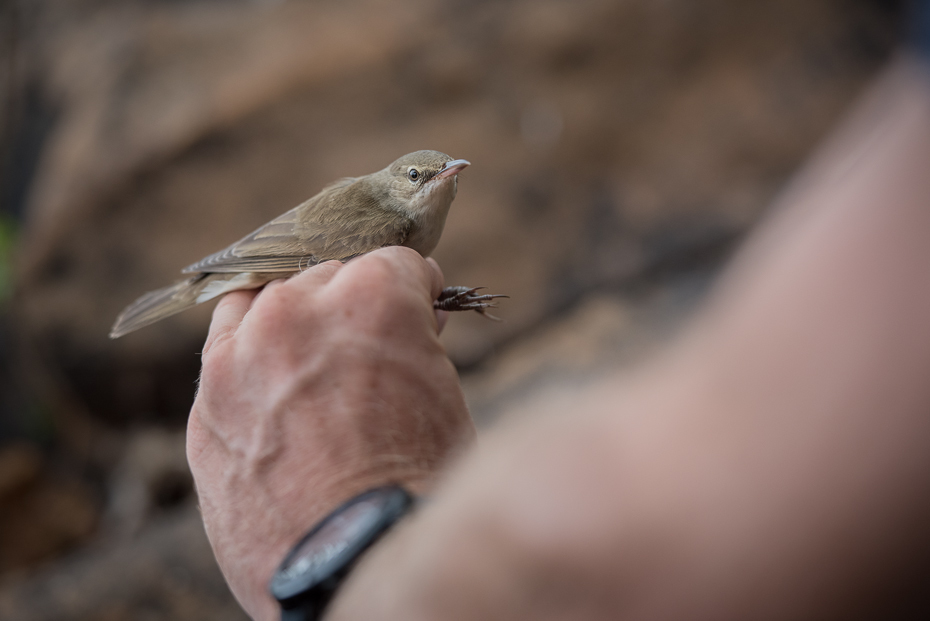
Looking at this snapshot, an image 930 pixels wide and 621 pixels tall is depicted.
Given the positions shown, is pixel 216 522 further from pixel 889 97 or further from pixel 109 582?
pixel 109 582

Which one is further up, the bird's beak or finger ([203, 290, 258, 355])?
the bird's beak

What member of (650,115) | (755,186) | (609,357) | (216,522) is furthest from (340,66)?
(216,522)

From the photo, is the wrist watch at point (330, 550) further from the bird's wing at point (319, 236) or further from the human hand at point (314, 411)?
the bird's wing at point (319, 236)

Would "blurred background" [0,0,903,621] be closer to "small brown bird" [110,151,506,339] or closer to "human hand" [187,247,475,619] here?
"small brown bird" [110,151,506,339]

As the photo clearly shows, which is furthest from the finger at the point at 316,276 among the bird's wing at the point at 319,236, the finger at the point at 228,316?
the bird's wing at the point at 319,236

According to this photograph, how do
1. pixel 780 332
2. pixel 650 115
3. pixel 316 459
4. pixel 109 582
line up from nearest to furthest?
pixel 780 332 → pixel 316 459 → pixel 109 582 → pixel 650 115

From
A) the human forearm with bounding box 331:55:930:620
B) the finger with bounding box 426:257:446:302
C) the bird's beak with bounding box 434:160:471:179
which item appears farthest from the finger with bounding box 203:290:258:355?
the human forearm with bounding box 331:55:930:620
